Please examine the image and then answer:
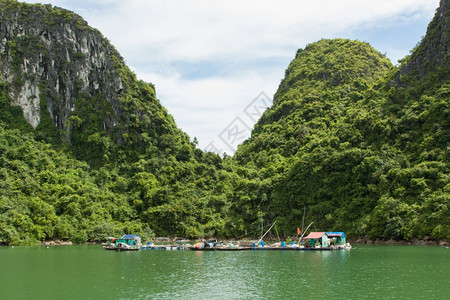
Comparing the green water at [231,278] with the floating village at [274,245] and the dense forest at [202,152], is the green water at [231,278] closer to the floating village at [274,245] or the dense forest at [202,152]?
the floating village at [274,245]

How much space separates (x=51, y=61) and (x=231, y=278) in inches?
3040

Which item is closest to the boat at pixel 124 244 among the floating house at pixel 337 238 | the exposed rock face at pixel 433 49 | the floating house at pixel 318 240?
the floating house at pixel 318 240

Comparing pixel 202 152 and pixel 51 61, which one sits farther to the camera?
pixel 202 152

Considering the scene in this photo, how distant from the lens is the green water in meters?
24.5

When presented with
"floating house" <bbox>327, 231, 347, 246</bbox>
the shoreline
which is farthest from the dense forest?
"floating house" <bbox>327, 231, 347, 246</bbox>

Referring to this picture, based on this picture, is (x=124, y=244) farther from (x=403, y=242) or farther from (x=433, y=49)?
(x=433, y=49)

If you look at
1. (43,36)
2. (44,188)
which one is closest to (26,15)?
(43,36)

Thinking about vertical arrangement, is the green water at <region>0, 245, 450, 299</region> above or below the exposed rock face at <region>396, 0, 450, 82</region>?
below

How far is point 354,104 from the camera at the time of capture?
91688 millimetres

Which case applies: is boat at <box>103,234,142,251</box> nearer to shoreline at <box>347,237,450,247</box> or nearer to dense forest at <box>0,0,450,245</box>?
dense forest at <box>0,0,450,245</box>

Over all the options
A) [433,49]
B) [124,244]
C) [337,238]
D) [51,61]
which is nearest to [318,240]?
[337,238]

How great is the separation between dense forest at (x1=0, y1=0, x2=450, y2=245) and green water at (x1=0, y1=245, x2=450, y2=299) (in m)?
19.9

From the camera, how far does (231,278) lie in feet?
100.0

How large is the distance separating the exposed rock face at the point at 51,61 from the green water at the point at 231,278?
5504cm
